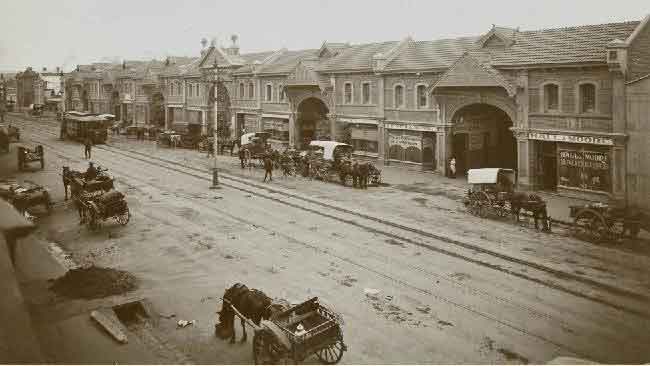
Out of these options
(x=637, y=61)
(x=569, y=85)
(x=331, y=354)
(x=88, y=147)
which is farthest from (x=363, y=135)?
(x=331, y=354)

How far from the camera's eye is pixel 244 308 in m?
10.6

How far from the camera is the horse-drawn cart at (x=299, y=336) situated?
9359 mm

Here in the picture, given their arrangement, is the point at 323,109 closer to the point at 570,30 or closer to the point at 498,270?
the point at 570,30

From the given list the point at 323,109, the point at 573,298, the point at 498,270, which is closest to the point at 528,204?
the point at 498,270

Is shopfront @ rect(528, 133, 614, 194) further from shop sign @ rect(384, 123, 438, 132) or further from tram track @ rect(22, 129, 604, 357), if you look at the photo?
tram track @ rect(22, 129, 604, 357)

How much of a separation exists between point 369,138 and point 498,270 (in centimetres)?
2341

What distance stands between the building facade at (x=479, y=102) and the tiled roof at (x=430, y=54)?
4.1 inches

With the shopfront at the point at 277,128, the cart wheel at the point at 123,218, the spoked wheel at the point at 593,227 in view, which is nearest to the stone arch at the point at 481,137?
the spoked wheel at the point at 593,227

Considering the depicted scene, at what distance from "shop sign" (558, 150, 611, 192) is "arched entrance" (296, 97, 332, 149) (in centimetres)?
2182

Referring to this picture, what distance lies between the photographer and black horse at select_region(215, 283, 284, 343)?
34.2ft

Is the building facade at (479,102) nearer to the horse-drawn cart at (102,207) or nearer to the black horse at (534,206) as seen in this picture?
the black horse at (534,206)

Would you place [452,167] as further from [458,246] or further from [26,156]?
[26,156]

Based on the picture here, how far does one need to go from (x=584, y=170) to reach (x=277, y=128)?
27362 mm

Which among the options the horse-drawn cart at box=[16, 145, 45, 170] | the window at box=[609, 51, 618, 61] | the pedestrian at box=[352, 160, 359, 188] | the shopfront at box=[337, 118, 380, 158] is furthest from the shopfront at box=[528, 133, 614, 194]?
the horse-drawn cart at box=[16, 145, 45, 170]
